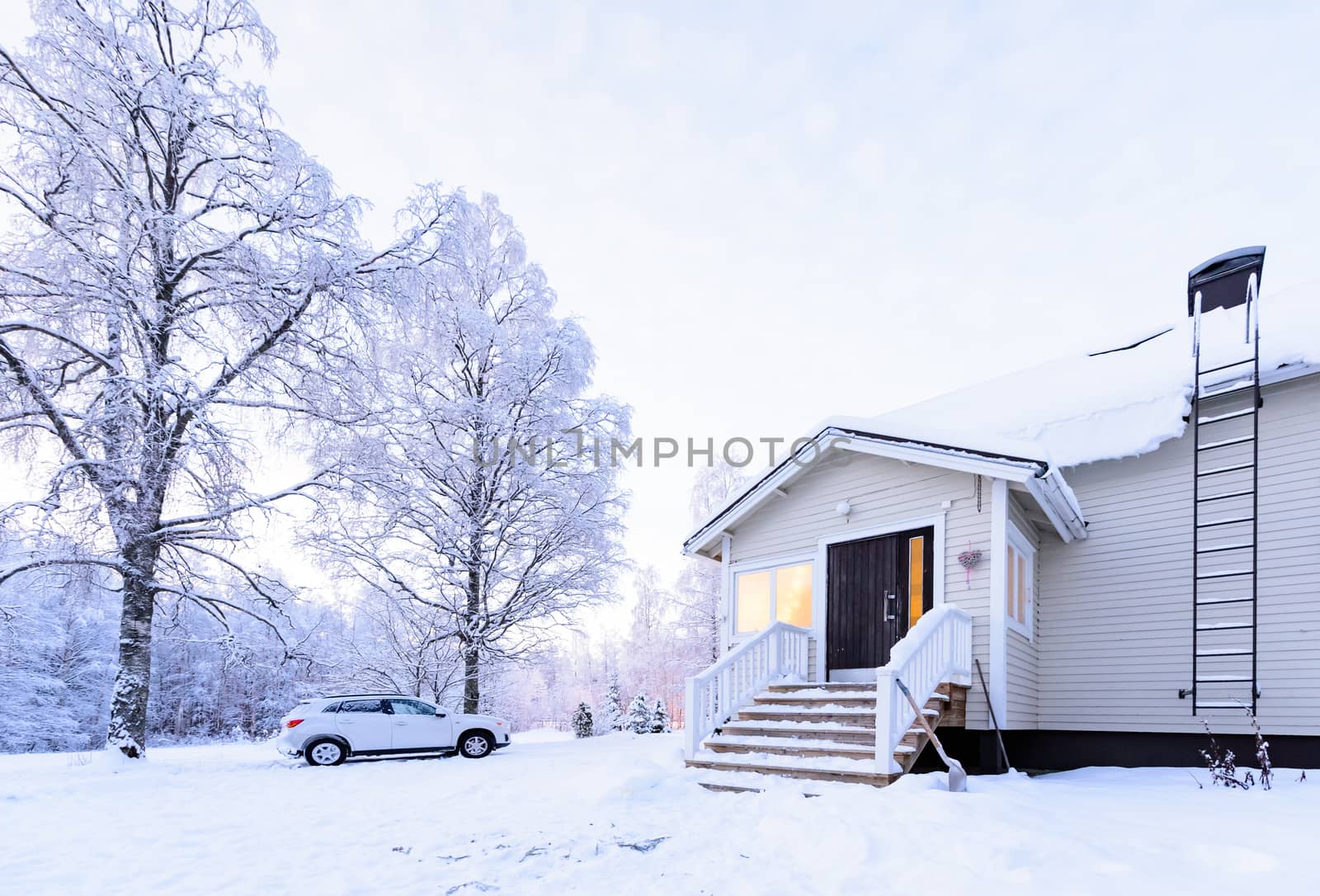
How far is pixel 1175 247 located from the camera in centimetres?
1956

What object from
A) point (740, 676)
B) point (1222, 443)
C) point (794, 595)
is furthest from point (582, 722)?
point (1222, 443)

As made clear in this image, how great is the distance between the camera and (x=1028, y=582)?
373 inches

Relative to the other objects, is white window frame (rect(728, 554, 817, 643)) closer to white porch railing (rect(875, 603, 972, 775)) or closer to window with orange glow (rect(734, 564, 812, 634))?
window with orange glow (rect(734, 564, 812, 634))

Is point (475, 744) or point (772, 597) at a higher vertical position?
point (772, 597)

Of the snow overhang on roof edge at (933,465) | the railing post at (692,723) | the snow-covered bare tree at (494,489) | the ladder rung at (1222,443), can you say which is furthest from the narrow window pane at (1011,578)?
the snow-covered bare tree at (494,489)

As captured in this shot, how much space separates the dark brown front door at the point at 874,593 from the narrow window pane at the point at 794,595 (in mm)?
358

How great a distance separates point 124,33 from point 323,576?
9.06 m

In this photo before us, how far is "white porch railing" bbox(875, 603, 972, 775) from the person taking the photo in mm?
6621

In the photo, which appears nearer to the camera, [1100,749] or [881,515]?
[1100,749]

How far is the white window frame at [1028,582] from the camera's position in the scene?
824 centimetres

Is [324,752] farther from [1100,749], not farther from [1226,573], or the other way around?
[1226,573]

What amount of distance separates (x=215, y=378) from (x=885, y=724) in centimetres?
958

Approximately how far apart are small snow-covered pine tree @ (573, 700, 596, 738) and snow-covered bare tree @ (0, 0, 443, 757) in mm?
9473

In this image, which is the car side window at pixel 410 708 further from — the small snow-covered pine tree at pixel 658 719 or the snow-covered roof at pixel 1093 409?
the small snow-covered pine tree at pixel 658 719
